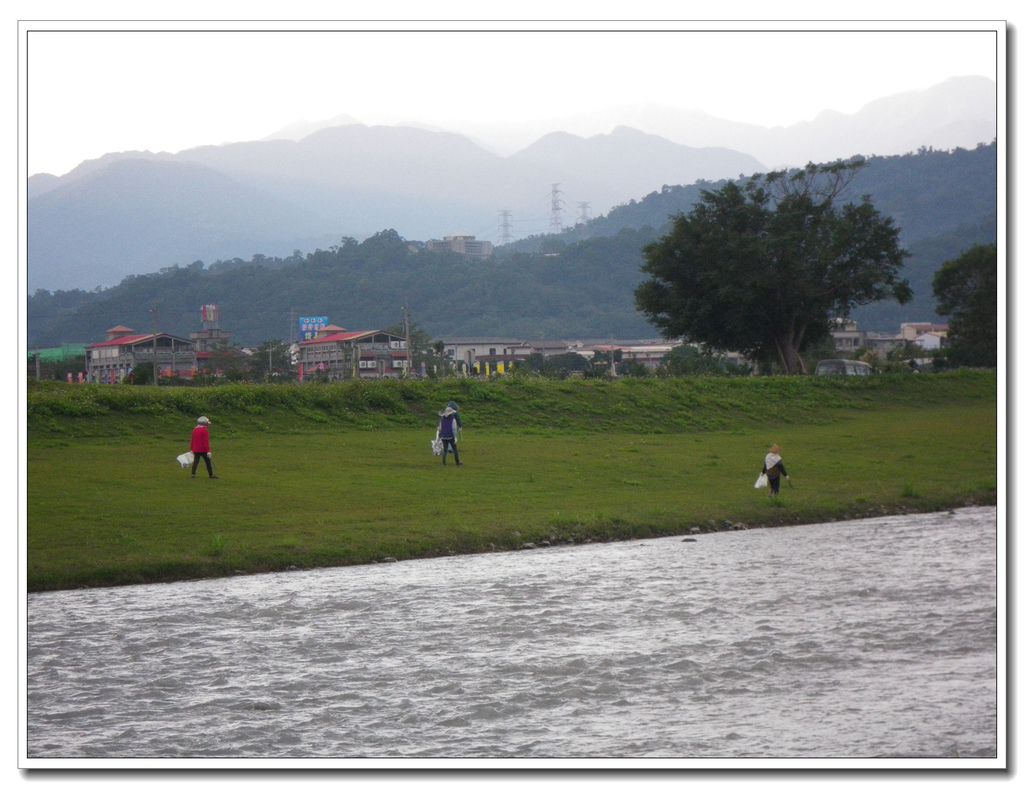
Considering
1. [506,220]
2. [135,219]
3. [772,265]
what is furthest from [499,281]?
[135,219]

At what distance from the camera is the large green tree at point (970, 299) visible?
2089cm

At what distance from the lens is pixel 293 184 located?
88.1 feet

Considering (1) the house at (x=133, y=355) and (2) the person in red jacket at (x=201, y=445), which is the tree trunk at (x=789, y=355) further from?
(2) the person in red jacket at (x=201, y=445)

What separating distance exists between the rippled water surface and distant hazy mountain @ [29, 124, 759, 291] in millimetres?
5227

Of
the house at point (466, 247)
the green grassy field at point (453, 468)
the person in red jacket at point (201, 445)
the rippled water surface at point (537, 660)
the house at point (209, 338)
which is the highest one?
the house at point (466, 247)

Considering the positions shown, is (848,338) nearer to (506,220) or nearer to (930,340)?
(930,340)

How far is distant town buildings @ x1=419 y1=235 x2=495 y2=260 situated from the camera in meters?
90.4

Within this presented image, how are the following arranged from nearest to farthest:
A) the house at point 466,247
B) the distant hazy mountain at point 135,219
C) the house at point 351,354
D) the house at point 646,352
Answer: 1. the distant hazy mountain at point 135,219
2. the house at point 351,354
3. the house at point 466,247
4. the house at point 646,352

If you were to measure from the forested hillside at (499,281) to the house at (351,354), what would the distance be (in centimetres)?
309

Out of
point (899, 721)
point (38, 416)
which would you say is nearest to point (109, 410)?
point (38, 416)

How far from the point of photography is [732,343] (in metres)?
69.6

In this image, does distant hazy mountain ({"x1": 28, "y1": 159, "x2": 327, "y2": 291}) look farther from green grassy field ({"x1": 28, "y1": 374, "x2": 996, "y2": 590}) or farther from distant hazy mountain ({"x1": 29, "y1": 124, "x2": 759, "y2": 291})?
green grassy field ({"x1": 28, "y1": 374, "x2": 996, "y2": 590})

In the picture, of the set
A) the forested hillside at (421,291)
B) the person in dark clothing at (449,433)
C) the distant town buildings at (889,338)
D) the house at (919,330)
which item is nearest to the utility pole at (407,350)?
the forested hillside at (421,291)

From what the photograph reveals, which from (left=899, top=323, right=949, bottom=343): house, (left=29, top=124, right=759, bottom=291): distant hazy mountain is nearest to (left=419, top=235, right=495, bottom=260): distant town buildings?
(left=899, top=323, right=949, bottom=343): house
